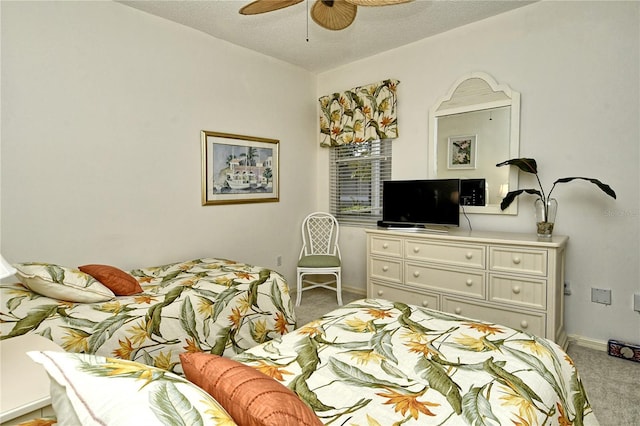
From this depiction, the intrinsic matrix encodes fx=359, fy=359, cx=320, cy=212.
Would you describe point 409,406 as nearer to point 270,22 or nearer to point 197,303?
point 197,303

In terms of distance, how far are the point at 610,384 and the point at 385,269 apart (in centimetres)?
183

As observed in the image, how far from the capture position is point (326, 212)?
15.4 feet

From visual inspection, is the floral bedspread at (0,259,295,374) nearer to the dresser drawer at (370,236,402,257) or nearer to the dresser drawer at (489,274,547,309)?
the dresser drawer at (370,236,402,257)

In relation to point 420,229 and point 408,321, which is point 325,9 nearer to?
point 408,321

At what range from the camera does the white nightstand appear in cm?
97

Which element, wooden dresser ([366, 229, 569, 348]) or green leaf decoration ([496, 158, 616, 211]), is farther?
green leaf decoration ([496, 158, 616, 211])

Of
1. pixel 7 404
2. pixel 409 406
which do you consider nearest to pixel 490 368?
pixel 409 406

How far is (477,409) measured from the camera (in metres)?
1.05

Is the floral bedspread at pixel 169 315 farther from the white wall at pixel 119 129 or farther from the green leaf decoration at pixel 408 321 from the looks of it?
the green leaf decoration at pixel 408 321

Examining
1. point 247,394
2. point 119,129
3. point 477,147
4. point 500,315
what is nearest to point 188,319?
point 247,394

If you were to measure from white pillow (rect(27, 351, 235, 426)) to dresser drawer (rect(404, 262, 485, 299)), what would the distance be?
8.84 feet

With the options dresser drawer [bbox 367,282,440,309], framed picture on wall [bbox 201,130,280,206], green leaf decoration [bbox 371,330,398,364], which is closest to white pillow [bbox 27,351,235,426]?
green leaf decoration [bbox 371,330,398,364]

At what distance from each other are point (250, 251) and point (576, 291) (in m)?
3.10

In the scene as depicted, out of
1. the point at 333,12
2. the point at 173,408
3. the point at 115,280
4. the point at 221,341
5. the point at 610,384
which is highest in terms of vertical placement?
the point at 333,12
